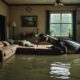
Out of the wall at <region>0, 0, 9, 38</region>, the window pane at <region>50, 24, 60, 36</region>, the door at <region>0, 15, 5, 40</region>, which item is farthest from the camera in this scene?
the window pane at <region>50, 24, 60, 36</region>

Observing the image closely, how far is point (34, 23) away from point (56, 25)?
5.01ft

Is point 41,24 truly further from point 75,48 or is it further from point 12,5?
point 75,48

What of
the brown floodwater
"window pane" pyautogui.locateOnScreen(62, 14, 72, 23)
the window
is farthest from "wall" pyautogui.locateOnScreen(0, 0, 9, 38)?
the brown floodwater

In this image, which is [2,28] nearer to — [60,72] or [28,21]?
[28,21]

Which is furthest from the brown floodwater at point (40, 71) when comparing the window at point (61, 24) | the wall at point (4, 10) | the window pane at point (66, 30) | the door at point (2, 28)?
the window at point (61, 24)

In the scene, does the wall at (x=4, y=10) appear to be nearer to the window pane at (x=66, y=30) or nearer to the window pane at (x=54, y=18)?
the window pane at (x=54, y=18)

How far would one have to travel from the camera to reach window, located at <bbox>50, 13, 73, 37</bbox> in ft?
52.9

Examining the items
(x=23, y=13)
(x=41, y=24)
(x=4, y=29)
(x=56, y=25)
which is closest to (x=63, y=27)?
(x=56, y=25)

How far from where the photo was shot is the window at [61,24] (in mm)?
16109

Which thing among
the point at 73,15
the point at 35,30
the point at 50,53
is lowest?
the point at 50,53

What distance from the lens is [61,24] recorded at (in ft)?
53.5

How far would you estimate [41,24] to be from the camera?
16.1m

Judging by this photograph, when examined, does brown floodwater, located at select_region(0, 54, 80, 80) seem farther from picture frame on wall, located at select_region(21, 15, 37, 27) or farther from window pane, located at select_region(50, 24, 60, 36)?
window pane, located at select_region(50, 24, 60, 36)

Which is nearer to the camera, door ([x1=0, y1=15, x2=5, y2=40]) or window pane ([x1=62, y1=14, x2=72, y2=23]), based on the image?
door ([x1=0, y1=15, x2=5, y2=40])
